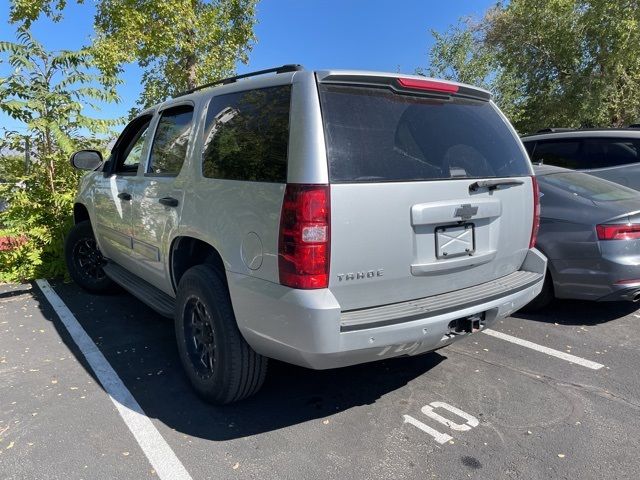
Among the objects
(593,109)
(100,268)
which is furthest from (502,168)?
(593,109)

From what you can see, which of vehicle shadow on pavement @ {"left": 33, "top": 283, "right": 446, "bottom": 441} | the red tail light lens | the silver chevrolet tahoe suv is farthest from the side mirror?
the red tail light lens

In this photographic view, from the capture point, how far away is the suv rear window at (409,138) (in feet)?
7.70

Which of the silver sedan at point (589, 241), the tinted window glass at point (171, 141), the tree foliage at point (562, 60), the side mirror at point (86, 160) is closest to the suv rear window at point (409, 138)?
the tinted window glass at point (171, 141)

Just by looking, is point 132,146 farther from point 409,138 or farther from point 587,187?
point 587,187

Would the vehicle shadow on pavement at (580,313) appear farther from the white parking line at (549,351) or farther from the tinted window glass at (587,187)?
the tinted window glass at (587,187)

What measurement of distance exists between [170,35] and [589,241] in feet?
28.7

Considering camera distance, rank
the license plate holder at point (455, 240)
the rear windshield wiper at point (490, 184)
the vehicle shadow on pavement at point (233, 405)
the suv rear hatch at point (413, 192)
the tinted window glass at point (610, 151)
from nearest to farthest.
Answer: the suv rear hatch at point (413, 192) → the license plate holder at point (455, 240) → the rear windshield wiper at point (490, 184) → the vehicle shadow on pavement at point (233, 405) → the tinted window glass at point (610, 151)

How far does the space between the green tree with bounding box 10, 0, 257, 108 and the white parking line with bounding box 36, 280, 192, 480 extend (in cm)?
569

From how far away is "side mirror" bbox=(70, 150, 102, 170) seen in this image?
4.88 metres

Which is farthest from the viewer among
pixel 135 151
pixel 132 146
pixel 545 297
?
pixel 545 297

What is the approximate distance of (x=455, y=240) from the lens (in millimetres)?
2637

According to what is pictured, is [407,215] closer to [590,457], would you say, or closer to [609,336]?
[590,457]

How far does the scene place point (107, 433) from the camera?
9.13 feet

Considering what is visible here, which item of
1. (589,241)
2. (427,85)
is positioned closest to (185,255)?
(427,85)
